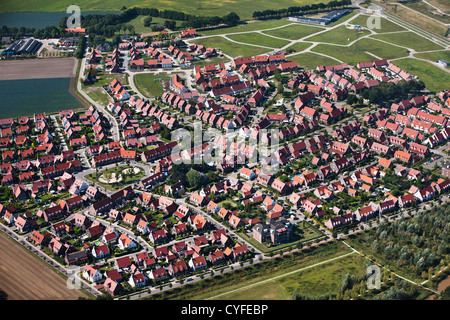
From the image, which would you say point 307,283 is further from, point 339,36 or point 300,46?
point 339,36

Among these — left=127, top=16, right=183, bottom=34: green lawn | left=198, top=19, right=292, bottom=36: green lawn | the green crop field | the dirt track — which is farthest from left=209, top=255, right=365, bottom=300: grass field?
left=127, top=16, right=183, bottom=34: green lawn

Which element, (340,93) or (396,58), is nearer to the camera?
(340,93)

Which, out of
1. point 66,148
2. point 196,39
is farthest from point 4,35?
point 66,148

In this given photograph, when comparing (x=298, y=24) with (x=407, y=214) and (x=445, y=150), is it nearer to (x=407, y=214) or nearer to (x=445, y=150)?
(x=445, y=150)

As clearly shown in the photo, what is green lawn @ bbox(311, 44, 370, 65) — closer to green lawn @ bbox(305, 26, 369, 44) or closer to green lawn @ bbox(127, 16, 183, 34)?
green lawn @ bbox(305, 26, 369, 44)

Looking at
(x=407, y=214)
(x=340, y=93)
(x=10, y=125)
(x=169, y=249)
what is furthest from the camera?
(x=340, y=93)

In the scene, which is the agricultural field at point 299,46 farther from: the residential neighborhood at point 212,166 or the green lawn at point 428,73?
the green lawn at point 428,73
